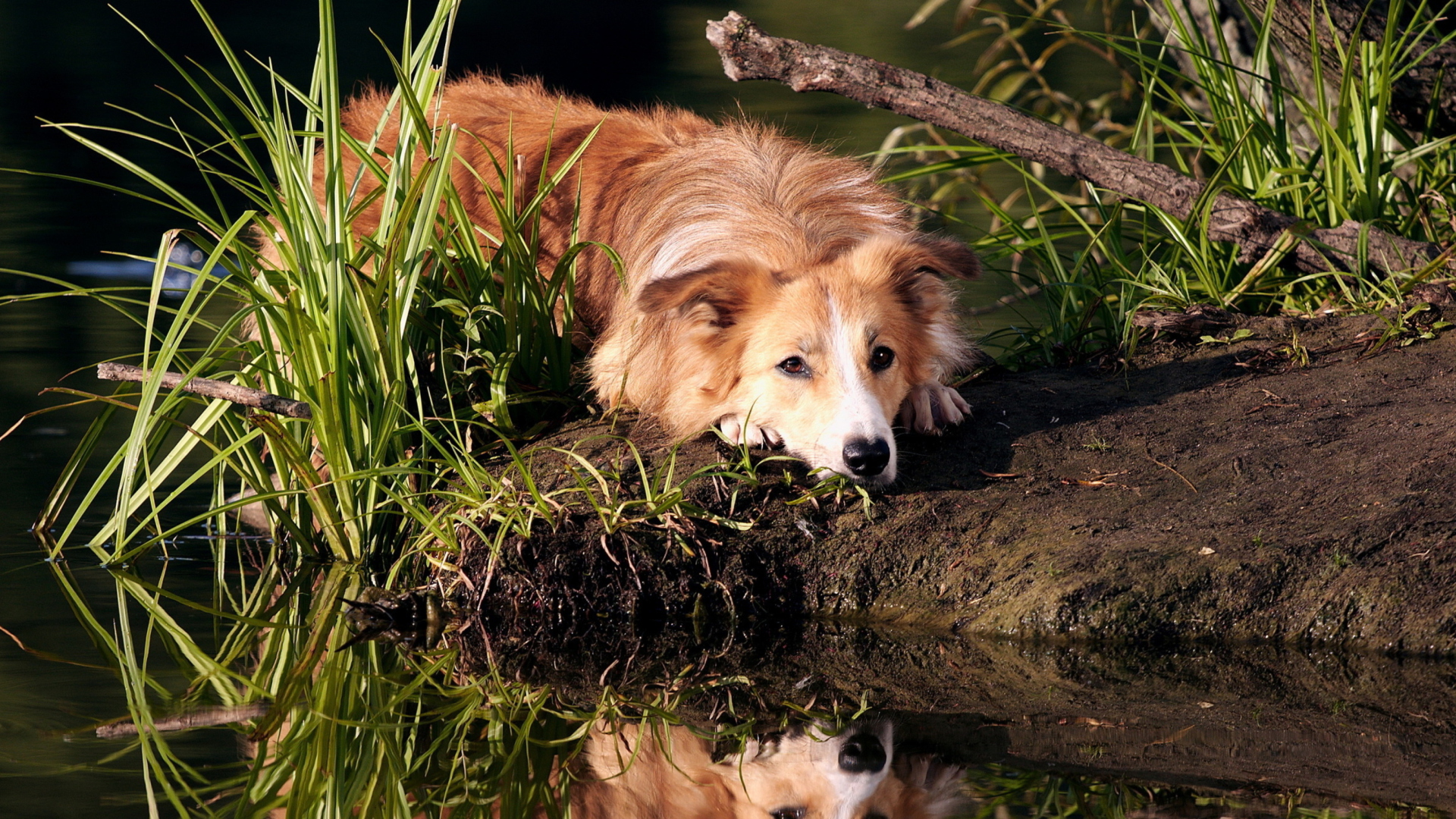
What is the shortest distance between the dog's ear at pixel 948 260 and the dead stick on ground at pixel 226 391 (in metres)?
1.73

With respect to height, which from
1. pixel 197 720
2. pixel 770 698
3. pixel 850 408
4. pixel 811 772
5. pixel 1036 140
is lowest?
pixel 197 720

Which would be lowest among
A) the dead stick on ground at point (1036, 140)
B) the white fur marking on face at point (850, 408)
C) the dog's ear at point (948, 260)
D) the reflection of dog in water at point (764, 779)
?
the reflection of dog in water at point (764, 779)

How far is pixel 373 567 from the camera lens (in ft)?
12.8

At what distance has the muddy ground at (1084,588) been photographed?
2.87 m

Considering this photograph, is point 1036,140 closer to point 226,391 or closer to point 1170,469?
point 1170,469

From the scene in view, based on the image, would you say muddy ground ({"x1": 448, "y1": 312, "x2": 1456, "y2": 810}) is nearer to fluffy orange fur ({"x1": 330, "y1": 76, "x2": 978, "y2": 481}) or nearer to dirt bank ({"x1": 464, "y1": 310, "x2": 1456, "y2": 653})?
dirt bank ({"x1": 464, "y1": 310, "x2": 1456, "y2": 653})

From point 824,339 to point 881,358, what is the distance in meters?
0.19

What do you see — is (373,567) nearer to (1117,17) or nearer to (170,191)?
(170,191)

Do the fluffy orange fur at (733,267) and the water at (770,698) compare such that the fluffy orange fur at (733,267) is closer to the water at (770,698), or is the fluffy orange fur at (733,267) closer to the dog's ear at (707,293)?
the dog's ear at (707,293)

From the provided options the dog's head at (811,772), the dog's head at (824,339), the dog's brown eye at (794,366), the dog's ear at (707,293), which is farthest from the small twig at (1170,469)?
the dog's head at (811,772)

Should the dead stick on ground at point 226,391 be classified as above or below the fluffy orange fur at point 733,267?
below

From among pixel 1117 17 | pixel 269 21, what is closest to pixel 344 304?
pixel 269 21

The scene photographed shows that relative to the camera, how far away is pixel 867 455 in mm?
3502

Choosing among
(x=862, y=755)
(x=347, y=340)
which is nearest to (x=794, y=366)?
(x=347, y=340)
